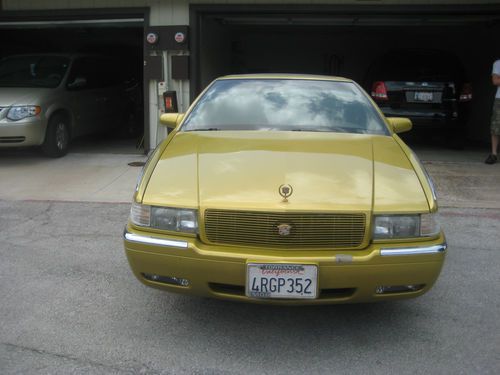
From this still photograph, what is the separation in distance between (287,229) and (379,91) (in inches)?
250

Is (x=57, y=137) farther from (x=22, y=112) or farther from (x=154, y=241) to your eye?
(x=154, y=241)

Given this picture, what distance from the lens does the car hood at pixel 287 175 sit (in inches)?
110

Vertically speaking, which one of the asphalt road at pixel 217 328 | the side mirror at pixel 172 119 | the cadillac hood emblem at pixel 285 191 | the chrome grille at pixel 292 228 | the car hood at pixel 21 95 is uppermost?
the car hood at pixel 21 95

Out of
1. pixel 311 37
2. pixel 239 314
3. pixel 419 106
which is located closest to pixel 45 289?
pixel 239 314

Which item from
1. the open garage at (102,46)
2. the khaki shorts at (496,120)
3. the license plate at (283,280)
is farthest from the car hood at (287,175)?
the open garage at (102,46)

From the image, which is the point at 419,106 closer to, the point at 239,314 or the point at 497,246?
the point at 497,246

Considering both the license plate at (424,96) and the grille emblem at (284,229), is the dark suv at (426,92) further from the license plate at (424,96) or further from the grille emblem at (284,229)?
the grille emblem at (284,229)

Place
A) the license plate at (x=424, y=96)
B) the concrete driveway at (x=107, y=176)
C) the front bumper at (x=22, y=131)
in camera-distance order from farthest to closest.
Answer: the license plate at (x=424, y=96)
the front bumper at (x=22, y=131)
the concrete driveway at (x=107, y=176)

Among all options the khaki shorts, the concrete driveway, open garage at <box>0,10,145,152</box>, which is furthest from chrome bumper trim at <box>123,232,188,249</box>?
open garage at <box>0,10,145,152</box>

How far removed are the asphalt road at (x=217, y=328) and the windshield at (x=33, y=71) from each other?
5063 millimetres

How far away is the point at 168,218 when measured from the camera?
2.85 m

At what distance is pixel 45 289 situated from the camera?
371 cm

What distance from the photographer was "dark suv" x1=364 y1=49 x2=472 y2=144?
8.31 metres

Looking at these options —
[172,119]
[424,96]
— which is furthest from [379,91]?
[172,119]
